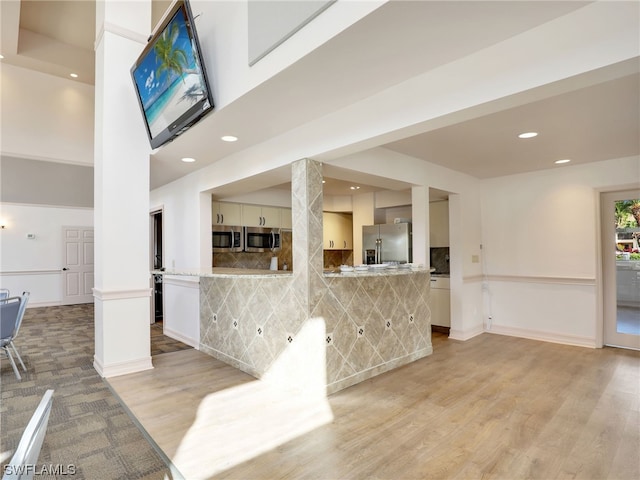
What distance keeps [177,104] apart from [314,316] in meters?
2.19

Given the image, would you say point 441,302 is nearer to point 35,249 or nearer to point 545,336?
point 545,336

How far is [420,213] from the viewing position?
4.54 metres

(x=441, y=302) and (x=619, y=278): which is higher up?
(x=619, y=278)

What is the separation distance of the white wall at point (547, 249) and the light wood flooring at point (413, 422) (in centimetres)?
99

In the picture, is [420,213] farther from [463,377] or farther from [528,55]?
[528,55]

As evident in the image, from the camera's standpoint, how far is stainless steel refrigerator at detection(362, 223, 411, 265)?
5.74m

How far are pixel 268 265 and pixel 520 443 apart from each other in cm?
A: 500

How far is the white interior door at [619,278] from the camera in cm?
446

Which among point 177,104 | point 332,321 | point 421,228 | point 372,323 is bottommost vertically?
point 372,323

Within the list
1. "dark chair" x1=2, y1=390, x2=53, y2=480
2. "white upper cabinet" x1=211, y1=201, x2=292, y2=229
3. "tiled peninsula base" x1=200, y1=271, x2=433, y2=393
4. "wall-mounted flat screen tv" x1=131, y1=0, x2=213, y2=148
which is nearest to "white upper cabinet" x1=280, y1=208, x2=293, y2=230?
"white upper cabinet" x1=211, y1=201, x2=292, y2=229

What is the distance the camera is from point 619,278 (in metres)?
4.59

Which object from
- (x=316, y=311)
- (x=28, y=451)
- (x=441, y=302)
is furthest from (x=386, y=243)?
(x=28, y=451)

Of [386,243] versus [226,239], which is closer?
[226,239]

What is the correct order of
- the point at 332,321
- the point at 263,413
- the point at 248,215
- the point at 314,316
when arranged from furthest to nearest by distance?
the point at 248,215
the point at 332,321
the point at 314,316
the point at 263,413
